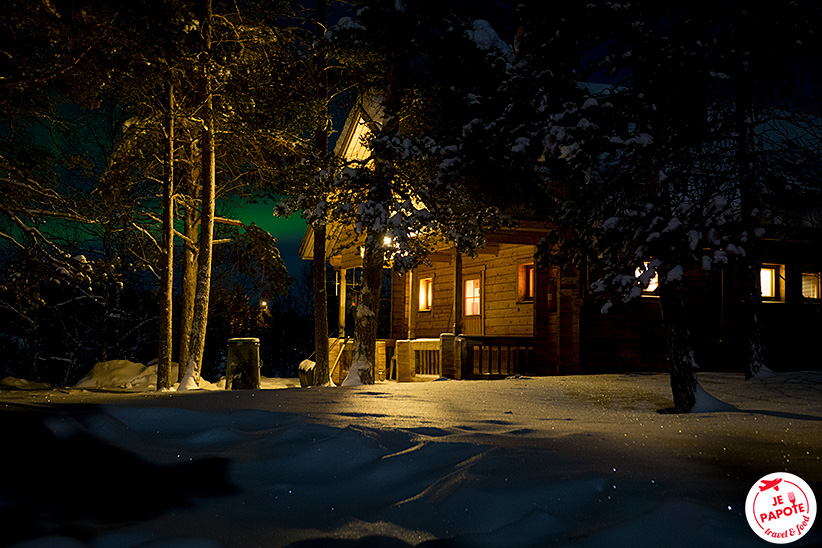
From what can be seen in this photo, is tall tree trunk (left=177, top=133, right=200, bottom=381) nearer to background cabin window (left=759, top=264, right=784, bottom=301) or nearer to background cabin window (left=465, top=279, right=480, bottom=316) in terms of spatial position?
background cabin window (left=465, top=279, right=480, bottom=316)

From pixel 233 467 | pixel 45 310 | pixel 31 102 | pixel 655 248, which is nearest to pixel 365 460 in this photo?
pixel 233 467

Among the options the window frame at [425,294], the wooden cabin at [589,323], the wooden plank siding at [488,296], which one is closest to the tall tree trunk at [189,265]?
the wooden cabin at [589,323]

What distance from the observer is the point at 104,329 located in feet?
86.8

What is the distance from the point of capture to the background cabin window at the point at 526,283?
Result: 18.6 m

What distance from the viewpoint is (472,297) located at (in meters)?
21.5

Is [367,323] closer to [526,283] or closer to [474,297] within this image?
[526,283]

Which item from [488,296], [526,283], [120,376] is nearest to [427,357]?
[488,296]

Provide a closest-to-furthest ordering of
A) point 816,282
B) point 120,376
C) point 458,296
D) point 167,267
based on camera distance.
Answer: point 167,267 → point 458,296 → point 816,282 → point 120,376

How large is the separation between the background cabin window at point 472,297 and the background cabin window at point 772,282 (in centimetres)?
853

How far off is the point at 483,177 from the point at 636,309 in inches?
343

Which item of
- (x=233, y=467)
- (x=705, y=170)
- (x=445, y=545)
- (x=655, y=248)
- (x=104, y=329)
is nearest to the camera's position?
(x=445, y=545)

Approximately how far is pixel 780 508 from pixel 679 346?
491 centimetres

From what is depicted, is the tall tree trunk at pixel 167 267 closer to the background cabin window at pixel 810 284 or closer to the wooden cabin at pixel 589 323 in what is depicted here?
the wooden cabin at pixel 589 323

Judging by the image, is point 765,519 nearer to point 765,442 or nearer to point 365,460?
point 765,442
